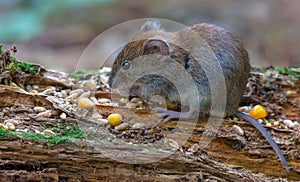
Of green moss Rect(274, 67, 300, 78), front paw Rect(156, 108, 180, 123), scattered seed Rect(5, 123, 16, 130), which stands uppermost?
green moss Rect(274, 67, 300, 78)

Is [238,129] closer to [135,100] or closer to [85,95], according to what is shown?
[135,100]

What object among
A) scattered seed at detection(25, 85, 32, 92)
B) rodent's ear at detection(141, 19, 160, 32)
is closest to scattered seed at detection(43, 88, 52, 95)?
scattered seed at detection(25, 85, 32, 92)

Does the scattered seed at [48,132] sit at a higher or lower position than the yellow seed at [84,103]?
lower

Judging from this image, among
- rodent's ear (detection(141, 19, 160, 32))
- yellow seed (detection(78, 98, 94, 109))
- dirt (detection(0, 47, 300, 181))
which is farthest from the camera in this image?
rodent's ear (detection(141, 19, 160, 32))

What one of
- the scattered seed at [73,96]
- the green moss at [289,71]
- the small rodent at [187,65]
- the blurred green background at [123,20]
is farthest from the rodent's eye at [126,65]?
the blurred green background at [123,20]

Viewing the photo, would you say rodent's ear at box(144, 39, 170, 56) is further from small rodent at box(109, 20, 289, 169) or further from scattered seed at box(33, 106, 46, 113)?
scattered seed at box(33, 106, 46, 113)

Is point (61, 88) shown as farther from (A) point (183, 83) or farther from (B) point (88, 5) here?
(B) point (88, 5)

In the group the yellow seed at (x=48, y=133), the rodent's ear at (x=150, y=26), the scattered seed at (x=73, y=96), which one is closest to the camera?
the yellow seed at (x=48, y=133)

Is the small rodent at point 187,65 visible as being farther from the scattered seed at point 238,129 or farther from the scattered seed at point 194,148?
the scattered seed at point 194,148
